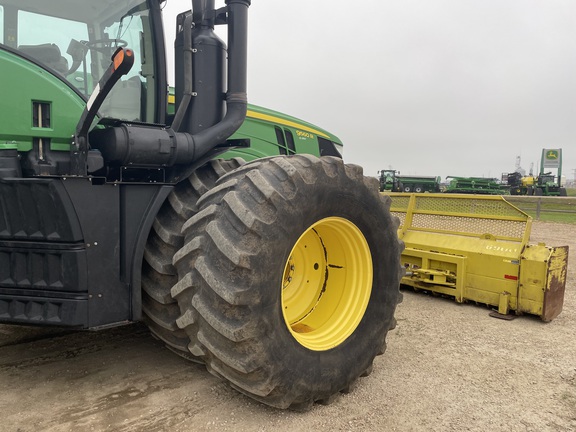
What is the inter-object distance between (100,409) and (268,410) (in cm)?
93

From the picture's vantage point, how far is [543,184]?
3241cm

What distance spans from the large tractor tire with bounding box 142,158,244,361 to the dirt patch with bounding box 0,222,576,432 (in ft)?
1.25

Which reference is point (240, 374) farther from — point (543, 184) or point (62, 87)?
point (543, 184)

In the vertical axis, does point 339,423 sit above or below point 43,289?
below

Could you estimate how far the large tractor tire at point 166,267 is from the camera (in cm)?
253

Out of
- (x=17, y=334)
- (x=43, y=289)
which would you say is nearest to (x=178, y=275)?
(x=43, y=289)

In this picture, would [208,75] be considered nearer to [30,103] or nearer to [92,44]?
[92,44]

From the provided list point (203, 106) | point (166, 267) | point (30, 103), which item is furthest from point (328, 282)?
→ point (30, 103)

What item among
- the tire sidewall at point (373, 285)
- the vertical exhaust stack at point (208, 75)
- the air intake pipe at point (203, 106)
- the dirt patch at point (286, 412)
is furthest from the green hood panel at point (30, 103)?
the dirt patch at point (286, 412)

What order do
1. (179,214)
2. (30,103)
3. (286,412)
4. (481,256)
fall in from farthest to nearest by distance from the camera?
(481,256), (179,214), (286,412), (30,103)

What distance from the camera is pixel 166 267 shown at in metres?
2.51

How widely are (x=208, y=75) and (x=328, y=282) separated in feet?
5.17

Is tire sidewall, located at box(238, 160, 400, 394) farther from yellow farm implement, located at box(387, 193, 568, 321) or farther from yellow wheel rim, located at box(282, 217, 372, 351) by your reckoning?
yellow farm implement, located at box(387, 193, 568, 321)

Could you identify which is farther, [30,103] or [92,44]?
[92,44]
